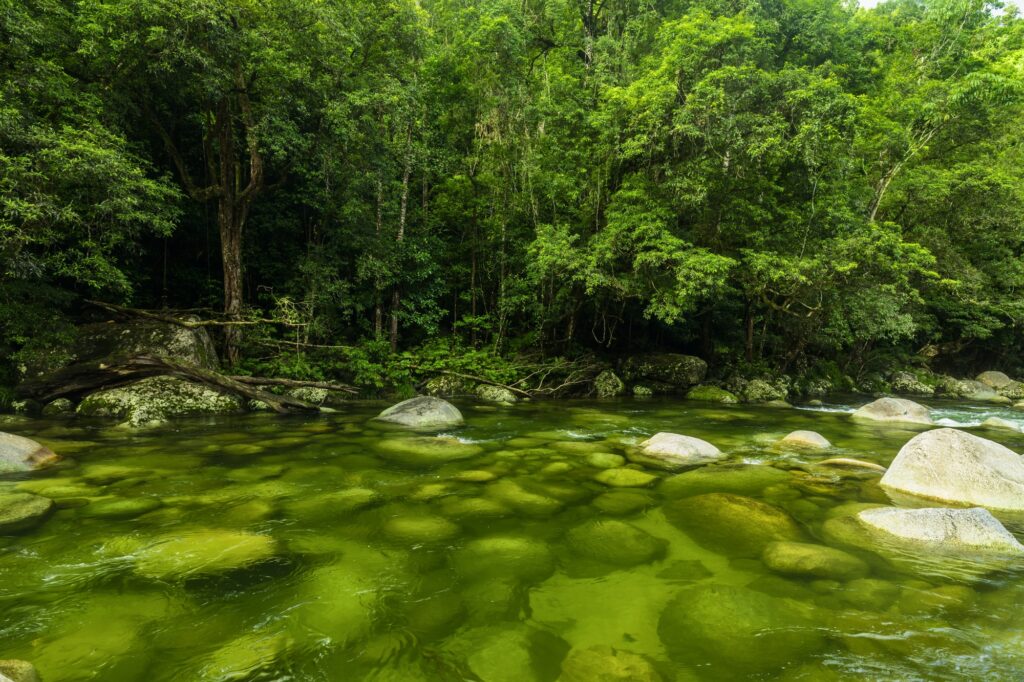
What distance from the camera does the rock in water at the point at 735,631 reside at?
2.32 metres

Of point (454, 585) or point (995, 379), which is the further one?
point (995, 379)

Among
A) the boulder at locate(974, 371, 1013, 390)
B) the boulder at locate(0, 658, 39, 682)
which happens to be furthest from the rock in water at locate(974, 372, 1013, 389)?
A: the boulder at locate(0, 658, 39, 682)

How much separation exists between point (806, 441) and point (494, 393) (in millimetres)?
7387

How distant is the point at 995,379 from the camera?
2222cm

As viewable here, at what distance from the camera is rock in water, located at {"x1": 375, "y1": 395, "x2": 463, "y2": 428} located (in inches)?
333

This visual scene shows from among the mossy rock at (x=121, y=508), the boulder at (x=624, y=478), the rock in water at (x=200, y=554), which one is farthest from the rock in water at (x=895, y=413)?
the mossy rock at (x=121, y=508)

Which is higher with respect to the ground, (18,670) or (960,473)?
(960,473)

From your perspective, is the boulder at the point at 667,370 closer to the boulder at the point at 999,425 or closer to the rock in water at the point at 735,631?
the boulder at the point at 999,425

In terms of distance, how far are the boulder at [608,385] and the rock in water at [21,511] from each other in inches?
495

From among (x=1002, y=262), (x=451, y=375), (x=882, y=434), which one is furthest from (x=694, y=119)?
(x=1002, y=262)

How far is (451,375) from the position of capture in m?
13.4

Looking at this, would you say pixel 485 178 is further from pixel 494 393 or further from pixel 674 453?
pixel 674 453

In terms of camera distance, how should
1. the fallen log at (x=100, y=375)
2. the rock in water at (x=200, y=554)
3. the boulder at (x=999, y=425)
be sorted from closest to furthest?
1. the rock in water at (x=200, y=554)
2. the fallen log at (x=100, y=375)
3. the boulder at (x=999, y=425)

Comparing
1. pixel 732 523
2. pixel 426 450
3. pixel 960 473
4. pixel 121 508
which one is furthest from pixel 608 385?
pixel 121 508
